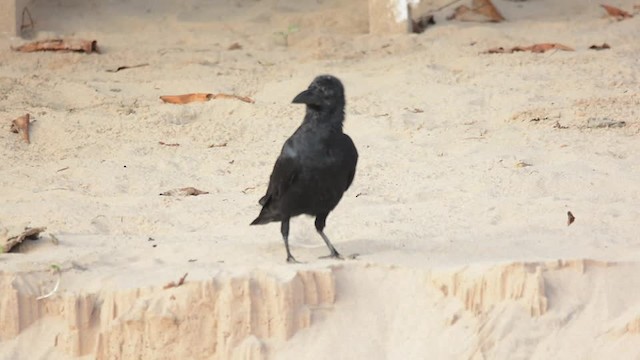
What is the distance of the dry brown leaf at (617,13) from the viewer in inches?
446

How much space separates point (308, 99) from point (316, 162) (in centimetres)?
31

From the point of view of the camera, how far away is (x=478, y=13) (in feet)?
37.5

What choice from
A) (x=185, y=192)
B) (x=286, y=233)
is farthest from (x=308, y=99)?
(x=185, y=192)

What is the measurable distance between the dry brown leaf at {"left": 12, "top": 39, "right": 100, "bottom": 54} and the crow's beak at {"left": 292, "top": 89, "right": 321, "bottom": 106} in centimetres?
451

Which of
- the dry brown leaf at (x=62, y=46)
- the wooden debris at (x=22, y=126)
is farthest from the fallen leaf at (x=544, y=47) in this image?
the wooden debris at (x=22, y=126)

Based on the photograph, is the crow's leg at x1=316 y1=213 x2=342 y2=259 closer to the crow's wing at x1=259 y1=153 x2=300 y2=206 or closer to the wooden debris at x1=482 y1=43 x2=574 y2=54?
the crow's wing at x1=259 y1=153 x2=300 y2=206

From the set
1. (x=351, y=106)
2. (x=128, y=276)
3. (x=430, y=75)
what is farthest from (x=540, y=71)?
(x=128, y=276)

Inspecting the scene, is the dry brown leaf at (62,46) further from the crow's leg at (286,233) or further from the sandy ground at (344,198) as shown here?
the crow's leg at (286,233)

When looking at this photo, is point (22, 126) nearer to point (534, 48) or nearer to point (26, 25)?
point (26, 25)

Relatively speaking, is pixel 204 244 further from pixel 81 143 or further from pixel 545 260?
pixel 81 143

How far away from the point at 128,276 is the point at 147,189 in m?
2.17

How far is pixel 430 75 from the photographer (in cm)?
1015

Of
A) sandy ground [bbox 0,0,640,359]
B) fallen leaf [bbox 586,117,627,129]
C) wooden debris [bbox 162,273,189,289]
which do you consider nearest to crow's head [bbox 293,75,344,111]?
sandy ground [bbox 0,0,640,359]

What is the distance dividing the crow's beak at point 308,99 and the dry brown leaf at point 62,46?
4514 millimetres
